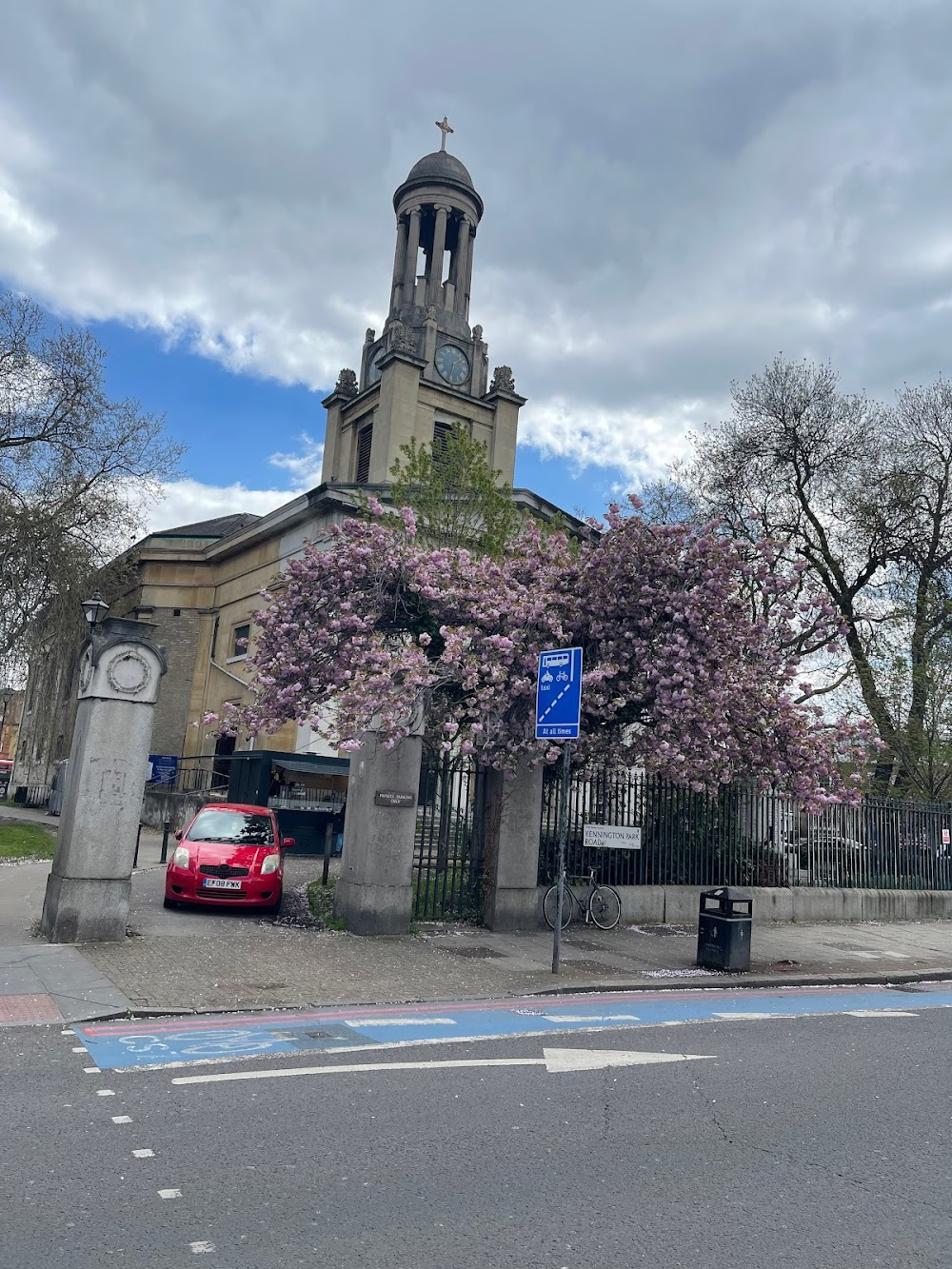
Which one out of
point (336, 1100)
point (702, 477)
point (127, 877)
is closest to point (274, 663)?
point (127, 877)

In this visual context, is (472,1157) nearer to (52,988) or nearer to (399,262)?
(52,988)

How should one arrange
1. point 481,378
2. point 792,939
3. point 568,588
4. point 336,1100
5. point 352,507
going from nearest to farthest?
point 336,1100
point 568,588
point 792,939
point 352,507
point 481,378

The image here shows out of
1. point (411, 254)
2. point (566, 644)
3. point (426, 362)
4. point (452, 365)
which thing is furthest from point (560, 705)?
point (411, 254)

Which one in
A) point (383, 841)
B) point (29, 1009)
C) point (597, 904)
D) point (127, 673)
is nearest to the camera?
point (29, 1009)

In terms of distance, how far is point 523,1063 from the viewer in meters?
6.97

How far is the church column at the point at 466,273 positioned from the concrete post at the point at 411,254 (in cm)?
207

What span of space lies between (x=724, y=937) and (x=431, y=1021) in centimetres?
507

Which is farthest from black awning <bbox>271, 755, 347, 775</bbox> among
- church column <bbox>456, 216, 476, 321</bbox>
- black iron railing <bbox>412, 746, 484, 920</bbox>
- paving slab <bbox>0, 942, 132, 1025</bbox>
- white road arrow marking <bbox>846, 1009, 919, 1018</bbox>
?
church column <bbox>456, 216, 476, 321</bbox>

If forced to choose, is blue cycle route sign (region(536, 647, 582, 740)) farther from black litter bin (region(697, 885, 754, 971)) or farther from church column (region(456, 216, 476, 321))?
church column (region(456, 216, 476, 321))

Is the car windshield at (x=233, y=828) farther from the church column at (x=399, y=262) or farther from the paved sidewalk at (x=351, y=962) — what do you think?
the church column at (x=399, y=262)

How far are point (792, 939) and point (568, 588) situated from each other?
6934 mm

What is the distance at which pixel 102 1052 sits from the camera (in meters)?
6.71

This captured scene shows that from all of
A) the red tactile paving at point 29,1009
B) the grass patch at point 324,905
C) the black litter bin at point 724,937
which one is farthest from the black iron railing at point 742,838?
the red tactile paving at point 29,1009

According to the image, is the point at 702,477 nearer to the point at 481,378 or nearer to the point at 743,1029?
the point at 481,378
